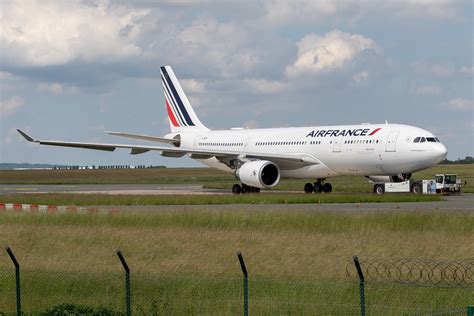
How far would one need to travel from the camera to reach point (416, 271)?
67.4 ft

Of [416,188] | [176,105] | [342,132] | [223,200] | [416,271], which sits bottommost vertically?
[416,271]

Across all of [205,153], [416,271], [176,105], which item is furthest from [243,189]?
[416,271]

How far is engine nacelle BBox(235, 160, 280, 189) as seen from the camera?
50.6m

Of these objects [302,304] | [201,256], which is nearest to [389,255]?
[201,256]

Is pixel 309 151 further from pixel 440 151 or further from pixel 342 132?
pixel 440 151

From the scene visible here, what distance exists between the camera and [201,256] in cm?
2303

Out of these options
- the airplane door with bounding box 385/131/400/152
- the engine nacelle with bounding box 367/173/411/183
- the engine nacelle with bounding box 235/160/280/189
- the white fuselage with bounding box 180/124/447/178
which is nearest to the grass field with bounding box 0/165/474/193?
the engine nacelle with bounding box 367/173/411/183

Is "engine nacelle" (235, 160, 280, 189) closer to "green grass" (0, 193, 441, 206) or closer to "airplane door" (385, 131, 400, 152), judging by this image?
"green grass" (0, 193, 441, 206)

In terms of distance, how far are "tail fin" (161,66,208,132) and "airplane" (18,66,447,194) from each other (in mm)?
1485

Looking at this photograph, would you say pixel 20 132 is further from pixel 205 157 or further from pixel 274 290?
pixel 274 290

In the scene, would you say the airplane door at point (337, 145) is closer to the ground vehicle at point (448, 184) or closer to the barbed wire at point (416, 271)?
the ground vehicle at point (448, 184)

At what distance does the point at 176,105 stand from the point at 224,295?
157 feet

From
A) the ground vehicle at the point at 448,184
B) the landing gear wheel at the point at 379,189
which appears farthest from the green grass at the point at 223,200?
the ground vehicle at the point at 448,184

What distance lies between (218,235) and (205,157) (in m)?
30.1
